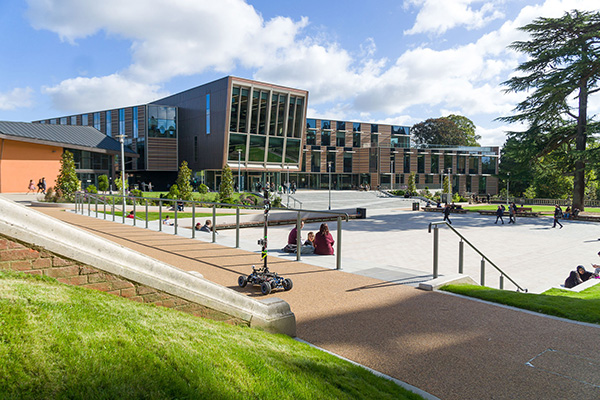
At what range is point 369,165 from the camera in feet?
228

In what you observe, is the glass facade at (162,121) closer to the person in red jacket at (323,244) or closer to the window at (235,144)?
the window at (235,144)

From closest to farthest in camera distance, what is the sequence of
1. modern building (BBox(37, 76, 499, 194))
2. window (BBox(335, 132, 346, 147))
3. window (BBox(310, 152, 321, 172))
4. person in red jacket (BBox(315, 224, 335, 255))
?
person in red jacket (BBox(315, 224, 335, 255)), modern building (BBox(37, 76, 499, 194)), window (BBox(310, 152, 321, 172)), window (BBox(335, 132, 346, 147))

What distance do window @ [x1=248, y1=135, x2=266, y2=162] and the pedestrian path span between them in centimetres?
4133

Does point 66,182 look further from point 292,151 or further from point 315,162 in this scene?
point 315,162

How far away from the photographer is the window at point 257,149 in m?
47.6

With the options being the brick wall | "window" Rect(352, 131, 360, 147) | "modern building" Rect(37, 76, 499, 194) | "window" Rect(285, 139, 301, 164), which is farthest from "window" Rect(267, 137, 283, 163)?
the brick wall

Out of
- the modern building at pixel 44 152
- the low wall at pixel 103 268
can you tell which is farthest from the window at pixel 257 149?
the low wall at pixel 103 268

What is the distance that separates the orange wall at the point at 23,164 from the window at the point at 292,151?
25.5 m

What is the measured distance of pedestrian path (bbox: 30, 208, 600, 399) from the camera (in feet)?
11.6

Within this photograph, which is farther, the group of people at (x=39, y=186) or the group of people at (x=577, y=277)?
the group of people at (x=39, y=186)

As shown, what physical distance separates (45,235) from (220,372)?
1.78 m

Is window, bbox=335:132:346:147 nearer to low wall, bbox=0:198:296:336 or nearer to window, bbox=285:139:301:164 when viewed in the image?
window, bbox=285:139:301:164

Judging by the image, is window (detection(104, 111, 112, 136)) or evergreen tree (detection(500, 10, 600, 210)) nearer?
evergreen tree (detection(500, 10, 600, 210))

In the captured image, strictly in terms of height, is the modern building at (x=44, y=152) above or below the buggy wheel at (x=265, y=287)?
above
